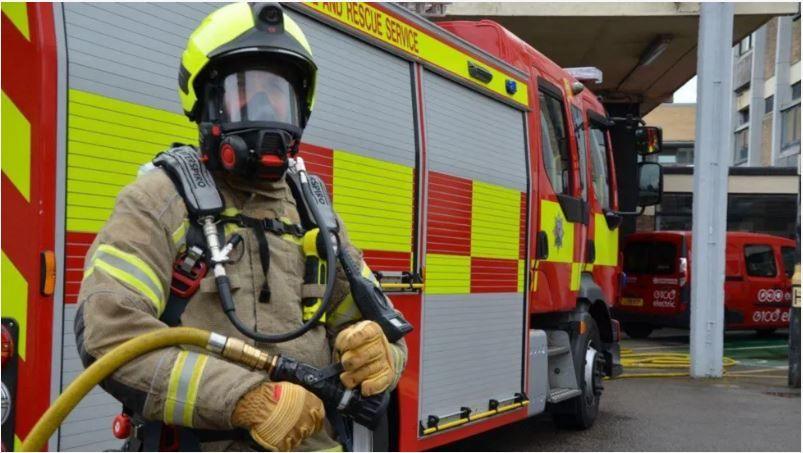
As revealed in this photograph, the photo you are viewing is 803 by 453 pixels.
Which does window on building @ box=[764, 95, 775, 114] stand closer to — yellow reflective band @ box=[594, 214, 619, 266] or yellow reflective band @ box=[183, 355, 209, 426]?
yellow reflective band @ box=[594, 214, 619, 266]

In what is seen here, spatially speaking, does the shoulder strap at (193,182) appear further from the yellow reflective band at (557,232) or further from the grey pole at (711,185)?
the grey pole at (711,185)

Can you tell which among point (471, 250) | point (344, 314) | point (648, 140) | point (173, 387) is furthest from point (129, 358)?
point (648, 140)

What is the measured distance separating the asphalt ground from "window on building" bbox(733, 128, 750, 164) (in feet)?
100

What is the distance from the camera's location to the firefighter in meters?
2.04

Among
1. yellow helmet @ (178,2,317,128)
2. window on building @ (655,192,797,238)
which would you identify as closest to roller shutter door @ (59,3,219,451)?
yellow helmet @ (178,2,317,128)

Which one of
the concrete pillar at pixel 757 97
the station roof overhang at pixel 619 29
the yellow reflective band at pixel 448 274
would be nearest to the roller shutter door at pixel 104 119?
the yellow reflective band at pixel 448 274

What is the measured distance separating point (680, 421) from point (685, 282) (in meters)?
7.58

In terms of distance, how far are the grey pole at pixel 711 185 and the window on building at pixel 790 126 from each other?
21629mm

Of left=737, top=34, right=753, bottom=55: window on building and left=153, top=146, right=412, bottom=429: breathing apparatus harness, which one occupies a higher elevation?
left=737, top=34, right=753, bottom=55: window on building

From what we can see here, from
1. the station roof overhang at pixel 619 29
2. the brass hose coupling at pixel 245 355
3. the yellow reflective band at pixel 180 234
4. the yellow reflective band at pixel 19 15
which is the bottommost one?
the brass hose coupling at pixel 245 355

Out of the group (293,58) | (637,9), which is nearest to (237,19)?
(293,58)

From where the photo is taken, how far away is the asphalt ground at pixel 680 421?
7289mm

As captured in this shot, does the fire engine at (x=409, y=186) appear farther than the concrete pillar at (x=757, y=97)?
No

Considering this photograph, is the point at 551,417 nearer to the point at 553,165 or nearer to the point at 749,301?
the point at 553,165
